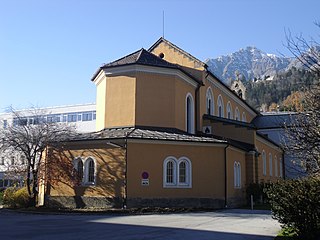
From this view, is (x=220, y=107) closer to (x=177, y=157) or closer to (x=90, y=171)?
(x=177, y=157)

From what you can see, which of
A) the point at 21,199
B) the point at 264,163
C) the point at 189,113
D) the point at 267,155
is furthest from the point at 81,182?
the point at 267,155

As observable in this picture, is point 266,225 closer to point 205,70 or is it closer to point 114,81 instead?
point 114,81

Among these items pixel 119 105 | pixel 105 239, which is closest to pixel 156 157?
pixel 119 105

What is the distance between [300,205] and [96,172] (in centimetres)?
1567

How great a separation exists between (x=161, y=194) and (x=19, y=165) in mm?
10166

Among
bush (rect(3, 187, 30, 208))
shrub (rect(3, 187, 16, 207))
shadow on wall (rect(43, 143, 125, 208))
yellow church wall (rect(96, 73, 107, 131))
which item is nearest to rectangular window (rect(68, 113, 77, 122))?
yellow church wall (rect(96, 73, 107, 131))

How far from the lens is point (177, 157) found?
2633cm

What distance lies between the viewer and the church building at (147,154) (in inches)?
991

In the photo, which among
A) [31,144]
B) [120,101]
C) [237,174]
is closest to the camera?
[31,144]

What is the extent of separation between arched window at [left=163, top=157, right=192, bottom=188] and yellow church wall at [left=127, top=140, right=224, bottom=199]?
0.78ft

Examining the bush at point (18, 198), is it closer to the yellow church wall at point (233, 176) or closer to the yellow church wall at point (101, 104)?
the yellow church wall at point (101, 104)

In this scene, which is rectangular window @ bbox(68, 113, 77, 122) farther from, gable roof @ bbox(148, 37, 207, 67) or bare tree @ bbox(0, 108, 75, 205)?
bare tree @ bbox(0, 108, 75, 205)

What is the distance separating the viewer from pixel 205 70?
33.8 metres

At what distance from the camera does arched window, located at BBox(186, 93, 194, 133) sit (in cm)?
3181
